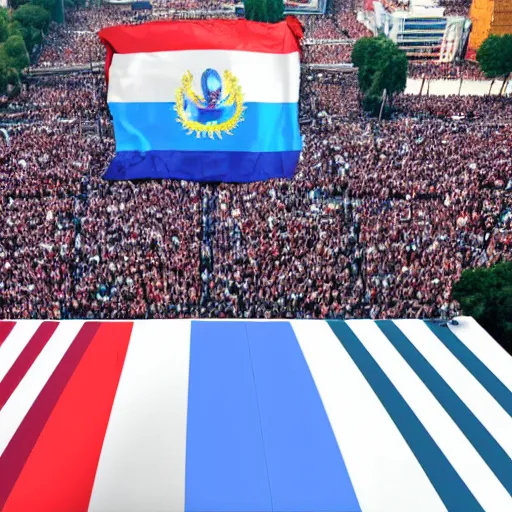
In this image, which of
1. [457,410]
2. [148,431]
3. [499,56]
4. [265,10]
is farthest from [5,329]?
[265,10]

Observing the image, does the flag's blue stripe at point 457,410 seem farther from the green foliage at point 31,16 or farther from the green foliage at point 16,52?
the green foliage at point 31,16

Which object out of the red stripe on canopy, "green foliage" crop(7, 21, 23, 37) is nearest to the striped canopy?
the red stripe on canopy

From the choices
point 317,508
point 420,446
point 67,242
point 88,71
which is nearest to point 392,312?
point 420,446

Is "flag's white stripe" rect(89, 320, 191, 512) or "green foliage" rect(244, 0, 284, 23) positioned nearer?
"flag's white stripe" rect(89, 320, 191, 512)

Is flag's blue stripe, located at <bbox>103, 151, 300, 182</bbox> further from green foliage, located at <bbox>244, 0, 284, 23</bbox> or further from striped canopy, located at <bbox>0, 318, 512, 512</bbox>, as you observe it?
green foliage, located at <bbox>244, 0, 284, 23</bbox>

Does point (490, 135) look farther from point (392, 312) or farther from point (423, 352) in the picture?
point (423, 352)
